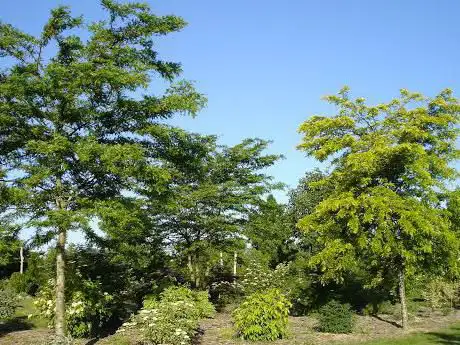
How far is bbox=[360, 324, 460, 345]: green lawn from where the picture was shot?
13.1 meters

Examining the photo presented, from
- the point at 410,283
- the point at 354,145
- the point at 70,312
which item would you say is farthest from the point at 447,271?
the point at 70,312

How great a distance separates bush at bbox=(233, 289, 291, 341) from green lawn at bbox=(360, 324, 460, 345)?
99.6 inches

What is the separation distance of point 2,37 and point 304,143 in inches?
422

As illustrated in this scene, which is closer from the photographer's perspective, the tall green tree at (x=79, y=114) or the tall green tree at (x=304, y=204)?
the tall green tree at (x=79, y=114)

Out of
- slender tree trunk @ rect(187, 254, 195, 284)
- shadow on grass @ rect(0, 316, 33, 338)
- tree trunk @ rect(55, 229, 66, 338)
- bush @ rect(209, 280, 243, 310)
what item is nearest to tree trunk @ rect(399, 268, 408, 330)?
bush @ rect(209, 280, 243, 310)

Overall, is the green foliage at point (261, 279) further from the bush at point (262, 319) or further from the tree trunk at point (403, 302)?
the tree trunk at point (403, 302)

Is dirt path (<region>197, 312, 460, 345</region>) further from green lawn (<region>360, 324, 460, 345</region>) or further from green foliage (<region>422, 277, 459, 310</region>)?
green foliage (<region>422, 277, 459, 310</region>)

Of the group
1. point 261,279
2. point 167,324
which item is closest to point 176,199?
point 167,324

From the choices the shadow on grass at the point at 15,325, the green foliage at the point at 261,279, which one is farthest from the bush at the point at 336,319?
the shadow on grass at the point at 15,325

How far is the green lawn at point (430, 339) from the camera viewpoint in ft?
43.0

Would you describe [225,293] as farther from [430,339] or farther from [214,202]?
[430,339]

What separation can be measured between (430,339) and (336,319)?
279cm

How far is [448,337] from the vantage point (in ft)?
46.3

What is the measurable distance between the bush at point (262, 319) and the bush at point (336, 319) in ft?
6.43
